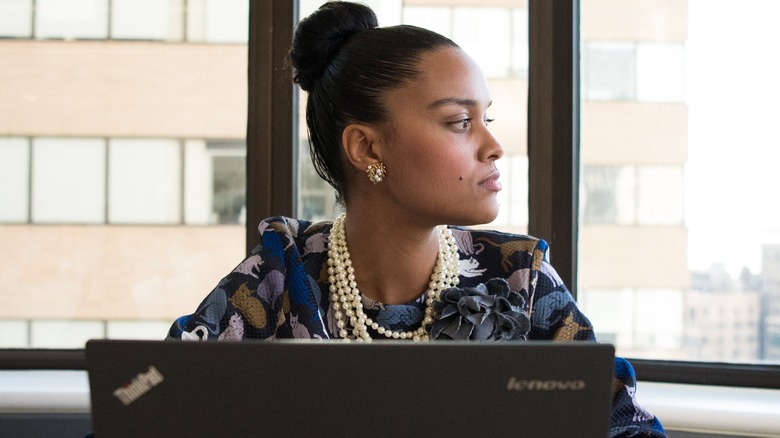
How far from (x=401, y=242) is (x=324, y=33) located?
0.38 m

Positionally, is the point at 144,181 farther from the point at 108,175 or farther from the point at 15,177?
the point at 15,177

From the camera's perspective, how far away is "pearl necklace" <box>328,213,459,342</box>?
122cm

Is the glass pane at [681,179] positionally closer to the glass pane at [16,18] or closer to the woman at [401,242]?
the woman at [401,242]

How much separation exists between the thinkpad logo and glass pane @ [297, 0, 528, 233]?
1.61 m

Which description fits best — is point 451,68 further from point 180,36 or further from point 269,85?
point 180,36

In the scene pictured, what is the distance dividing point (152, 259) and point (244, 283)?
114 centimetres

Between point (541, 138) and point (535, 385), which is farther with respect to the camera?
point (541, 138)

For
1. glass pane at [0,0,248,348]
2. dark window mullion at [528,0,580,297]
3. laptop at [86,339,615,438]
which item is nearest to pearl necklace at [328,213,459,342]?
laptop at [86,339,615,438]

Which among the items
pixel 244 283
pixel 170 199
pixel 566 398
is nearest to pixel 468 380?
pixel 566 398

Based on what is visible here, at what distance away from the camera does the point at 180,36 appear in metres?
2.29

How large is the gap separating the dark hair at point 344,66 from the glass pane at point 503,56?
0.77 meters

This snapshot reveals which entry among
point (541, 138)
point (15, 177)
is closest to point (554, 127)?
point (541, 138)

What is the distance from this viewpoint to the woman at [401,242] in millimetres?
1198

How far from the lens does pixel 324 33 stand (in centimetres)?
137
